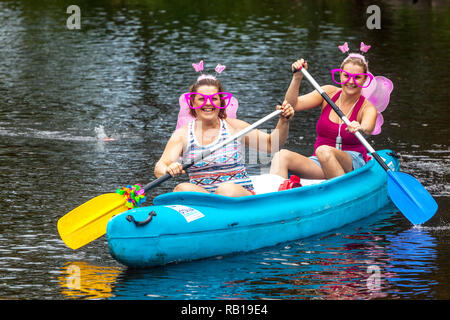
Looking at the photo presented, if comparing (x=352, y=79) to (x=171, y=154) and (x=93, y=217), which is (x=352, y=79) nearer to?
(x=171, y=154)

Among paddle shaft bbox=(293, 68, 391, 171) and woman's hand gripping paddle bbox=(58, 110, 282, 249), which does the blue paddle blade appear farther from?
woman's hand gripping paddle bbox=(58, 110, 282, 249)

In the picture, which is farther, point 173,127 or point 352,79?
point 173,127

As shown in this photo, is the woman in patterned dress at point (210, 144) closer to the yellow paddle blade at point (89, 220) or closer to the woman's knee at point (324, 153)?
the yellow paddle blade at point (89, 220)

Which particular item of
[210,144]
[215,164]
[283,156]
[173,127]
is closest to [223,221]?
[215,164]

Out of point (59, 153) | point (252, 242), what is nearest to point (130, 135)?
point (59, 153)

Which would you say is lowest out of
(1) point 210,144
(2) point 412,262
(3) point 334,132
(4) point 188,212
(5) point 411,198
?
(2) point 412,262

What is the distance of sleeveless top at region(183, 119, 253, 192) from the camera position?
300 inches

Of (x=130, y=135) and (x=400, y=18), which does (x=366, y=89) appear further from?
(x=400, y=18)

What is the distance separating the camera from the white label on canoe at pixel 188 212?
23.0 feet

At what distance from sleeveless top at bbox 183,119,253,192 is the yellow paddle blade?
647mm

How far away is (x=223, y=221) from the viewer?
720 centimetres

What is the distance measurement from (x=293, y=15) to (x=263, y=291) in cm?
2249

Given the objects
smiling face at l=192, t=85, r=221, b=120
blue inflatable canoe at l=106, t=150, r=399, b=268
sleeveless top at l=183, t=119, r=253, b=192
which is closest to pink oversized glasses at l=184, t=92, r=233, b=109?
smiling face at l=192, t=85, r=221, b=120

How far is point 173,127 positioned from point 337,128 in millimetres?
4373
